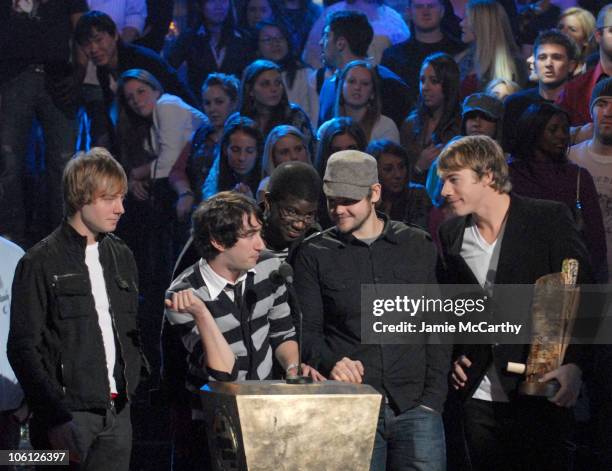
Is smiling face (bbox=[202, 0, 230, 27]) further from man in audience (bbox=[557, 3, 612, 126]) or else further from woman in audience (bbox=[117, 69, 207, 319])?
man in audience (bbox=[557, 3, 612, 126])

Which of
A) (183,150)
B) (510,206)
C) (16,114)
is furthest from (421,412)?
(16,114)

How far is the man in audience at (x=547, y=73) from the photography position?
5.75 m

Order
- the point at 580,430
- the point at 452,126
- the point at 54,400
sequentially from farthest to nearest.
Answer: the point at 452,126
the point at 580,430
the point at 54,400

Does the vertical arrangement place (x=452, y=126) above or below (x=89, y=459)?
above

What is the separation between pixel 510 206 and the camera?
3.76m

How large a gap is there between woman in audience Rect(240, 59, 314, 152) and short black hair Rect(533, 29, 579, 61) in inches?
56.8

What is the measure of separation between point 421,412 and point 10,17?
3969 millimetres

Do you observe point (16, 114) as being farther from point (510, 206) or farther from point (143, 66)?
point (510, 206)

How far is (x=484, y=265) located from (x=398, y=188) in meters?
2.16

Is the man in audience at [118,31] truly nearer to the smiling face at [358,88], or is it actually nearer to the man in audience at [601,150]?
the smiling face at [358,88]

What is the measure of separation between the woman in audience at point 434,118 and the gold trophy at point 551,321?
2313 millimetres

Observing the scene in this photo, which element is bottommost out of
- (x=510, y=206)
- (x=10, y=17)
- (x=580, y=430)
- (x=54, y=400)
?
(x=580, y=430)

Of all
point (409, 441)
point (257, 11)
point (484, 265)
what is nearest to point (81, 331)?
point (409, 441)

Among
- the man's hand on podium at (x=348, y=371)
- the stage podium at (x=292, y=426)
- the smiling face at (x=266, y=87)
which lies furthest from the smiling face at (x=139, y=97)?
the stage podium at (x=292, y=426)
